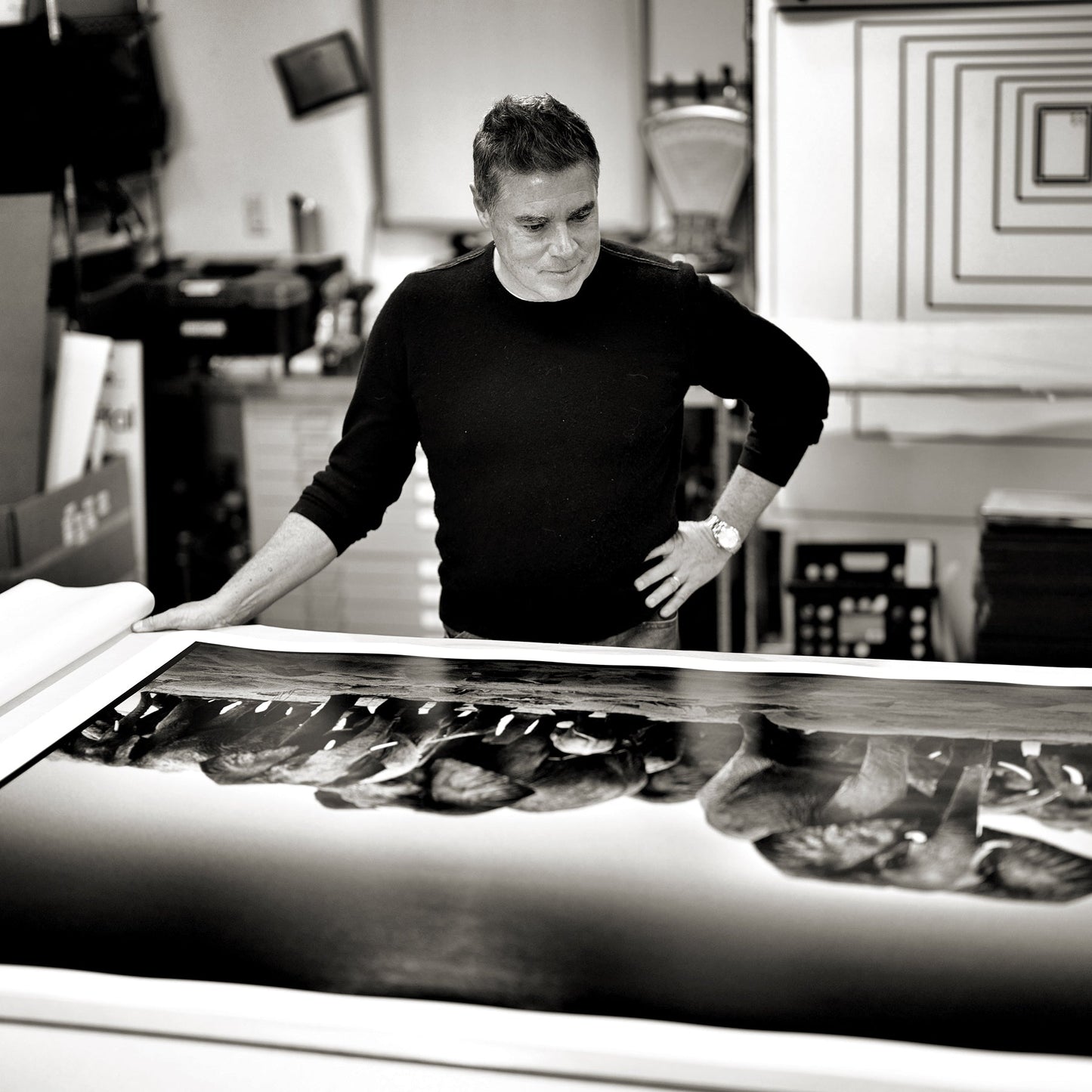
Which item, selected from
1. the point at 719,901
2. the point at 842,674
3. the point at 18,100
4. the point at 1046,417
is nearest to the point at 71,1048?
the point at 719,901

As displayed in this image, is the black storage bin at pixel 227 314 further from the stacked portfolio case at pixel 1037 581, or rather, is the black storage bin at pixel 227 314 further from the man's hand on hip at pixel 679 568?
the man's hand on hip at pixel 679 568

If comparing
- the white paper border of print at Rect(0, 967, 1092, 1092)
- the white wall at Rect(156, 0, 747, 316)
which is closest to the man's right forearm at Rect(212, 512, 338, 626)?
the white paper border of print at Rect(0, 967, 1092, 1092)

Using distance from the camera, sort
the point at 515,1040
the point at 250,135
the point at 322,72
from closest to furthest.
A: the point at 515,1040, the point at 322,72, the point at 250,135

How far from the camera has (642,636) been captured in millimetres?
1783

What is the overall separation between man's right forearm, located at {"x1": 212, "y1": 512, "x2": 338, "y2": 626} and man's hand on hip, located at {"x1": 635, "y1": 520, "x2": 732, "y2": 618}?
1.35 feet

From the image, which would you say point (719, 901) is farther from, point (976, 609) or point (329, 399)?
point (329, 399)

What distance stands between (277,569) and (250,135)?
263 cm

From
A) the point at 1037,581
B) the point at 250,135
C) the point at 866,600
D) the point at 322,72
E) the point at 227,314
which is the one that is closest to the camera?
the point at 1037,581

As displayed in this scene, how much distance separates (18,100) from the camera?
10.9 feet

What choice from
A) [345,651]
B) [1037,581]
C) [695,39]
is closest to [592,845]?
[345,651]

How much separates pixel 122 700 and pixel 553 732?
1.56 ft

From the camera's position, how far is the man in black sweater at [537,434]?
166 cm

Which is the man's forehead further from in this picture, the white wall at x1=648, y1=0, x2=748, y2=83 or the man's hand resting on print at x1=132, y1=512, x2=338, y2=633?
the white wall at x1=648, y1=0, x2=748, y2=83

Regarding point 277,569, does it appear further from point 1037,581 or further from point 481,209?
point 1037,581
